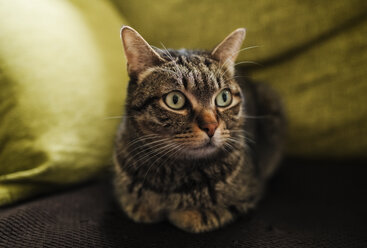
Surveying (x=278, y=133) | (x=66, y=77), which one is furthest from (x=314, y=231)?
(x=66, y=77)

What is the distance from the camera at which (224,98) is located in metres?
0.80

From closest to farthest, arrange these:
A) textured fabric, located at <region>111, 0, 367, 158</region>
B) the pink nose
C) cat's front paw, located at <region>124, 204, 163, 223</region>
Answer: the pink nose < cat's front paw, located at <region>124, 204, 163, 223</region> < textured fabric, located at <region>111, 0, 367, 158</region>

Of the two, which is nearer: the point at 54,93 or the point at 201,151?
the point at 201,151

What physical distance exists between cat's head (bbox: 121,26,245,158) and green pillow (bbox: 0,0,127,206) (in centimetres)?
23

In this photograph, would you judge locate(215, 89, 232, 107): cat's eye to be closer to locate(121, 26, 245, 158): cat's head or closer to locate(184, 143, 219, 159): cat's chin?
locate(121, 26, 245, 158): cat's head

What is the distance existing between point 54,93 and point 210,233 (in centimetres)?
64

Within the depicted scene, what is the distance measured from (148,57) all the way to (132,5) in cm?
52

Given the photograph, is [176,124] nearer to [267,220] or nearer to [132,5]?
[267,220]

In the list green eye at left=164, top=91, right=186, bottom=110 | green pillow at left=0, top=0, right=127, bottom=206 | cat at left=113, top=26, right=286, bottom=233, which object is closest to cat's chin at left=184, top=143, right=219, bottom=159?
cat at left=113, top=26, right=286, bottom=233

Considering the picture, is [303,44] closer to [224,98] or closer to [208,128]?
[224,98]

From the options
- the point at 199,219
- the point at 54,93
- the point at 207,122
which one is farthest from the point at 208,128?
the point at 54,93

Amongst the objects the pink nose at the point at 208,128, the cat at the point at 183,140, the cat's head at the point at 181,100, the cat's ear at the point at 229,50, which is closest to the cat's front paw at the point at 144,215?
the cat at the point at 183,140

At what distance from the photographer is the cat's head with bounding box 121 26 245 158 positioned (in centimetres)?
73

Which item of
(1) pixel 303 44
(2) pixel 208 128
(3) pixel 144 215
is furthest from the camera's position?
(1) pixel 303 44
